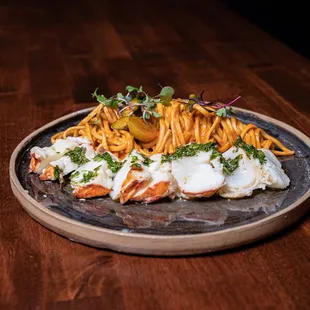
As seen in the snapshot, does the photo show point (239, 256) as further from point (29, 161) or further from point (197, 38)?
point (197, 38)

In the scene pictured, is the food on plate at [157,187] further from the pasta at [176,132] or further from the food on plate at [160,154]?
the pasta at [176,132]

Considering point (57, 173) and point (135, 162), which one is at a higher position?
point (135, 162)

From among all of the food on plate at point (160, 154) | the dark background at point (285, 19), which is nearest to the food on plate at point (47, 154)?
the food on plate at point (160, 154)

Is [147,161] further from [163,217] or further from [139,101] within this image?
[139,101]

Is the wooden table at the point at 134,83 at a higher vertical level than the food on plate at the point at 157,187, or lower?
lower

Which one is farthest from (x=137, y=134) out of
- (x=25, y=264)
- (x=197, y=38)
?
(x=197, y=38)

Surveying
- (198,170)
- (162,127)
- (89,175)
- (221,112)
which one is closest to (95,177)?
(89,175)

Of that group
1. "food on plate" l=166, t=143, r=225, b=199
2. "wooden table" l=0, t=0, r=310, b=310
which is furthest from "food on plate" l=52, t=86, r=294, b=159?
"wooden table" l=0, t=0, r=310, b=310
